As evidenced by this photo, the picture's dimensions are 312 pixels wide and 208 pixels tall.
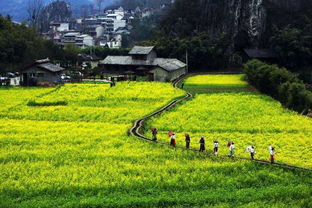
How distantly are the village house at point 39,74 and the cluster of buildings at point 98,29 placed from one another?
61461mm

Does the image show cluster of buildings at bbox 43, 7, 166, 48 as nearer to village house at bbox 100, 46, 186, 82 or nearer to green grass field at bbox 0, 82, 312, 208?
village house at bbox 100, 46, 186, 82

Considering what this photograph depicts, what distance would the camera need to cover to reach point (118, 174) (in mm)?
21422

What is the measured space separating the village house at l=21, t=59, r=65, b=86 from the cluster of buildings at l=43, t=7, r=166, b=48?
202 feet

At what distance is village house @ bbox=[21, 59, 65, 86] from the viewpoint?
5695cm

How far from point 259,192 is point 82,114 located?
812 inches

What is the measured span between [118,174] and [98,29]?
12625 centimetres

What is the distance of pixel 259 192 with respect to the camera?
19.5 meters

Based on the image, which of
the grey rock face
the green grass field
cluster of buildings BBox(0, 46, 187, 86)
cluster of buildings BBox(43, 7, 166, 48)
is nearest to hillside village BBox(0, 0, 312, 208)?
the green grass field

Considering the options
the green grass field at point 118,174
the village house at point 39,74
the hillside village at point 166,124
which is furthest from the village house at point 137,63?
the green grass field at point 118,174

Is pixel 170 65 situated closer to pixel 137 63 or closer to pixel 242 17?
pixel 137 63

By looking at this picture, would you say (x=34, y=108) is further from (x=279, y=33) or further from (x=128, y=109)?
(x=279, y=33)

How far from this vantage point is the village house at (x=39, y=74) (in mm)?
56947

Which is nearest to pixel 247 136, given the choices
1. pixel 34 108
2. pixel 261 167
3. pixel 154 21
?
pixel 261 167

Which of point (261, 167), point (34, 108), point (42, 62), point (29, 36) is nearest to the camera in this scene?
point (261, 167)
